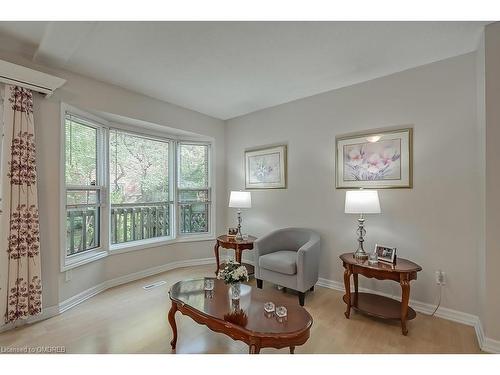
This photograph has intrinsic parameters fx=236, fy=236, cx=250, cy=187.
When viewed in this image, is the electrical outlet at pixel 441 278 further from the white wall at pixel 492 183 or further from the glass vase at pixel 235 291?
the glass vase at pixel 235 291

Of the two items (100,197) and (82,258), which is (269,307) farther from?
(100,197)

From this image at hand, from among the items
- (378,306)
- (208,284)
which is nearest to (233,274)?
(208,284)

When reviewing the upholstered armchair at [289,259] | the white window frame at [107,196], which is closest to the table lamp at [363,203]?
the upholstered armchair at [289,259]

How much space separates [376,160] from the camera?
2.68 meters

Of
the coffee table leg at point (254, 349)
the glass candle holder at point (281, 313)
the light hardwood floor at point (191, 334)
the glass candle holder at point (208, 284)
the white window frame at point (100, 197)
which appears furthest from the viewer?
the white window frame at point (100, 197)

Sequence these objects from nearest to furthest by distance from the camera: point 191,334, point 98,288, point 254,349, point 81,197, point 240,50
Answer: point 254,349 < point 191,334 < point 240,50 < point 81,197 < point 98,288

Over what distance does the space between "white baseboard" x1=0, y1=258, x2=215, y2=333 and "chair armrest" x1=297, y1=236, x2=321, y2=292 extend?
1.98 meters

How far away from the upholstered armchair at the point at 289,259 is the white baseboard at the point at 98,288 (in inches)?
58.1

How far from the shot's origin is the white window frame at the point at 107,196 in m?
2.44

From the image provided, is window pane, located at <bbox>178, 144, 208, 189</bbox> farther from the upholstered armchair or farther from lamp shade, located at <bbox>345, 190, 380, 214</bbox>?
lamp shade, located at <bbox>345, 190, 380, 214</bbox>

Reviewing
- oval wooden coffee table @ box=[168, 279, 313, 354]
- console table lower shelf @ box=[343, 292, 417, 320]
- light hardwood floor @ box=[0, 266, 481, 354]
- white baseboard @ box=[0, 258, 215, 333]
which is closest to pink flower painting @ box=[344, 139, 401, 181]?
console table lower shelf @ box=[343, 292, 417, 320]

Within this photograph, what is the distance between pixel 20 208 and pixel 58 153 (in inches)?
24.5

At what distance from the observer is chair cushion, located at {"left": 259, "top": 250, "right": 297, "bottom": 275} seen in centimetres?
261

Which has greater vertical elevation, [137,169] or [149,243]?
[137,169]
